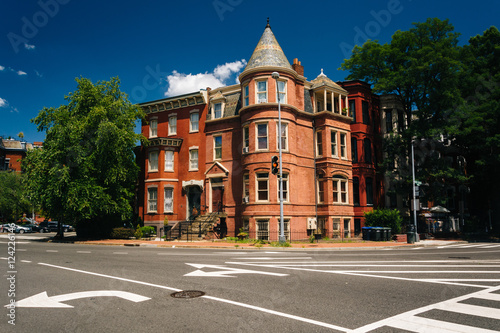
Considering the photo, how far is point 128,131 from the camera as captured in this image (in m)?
32.4

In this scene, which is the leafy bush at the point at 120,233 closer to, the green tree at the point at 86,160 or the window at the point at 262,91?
the green tree at the point at 86,160

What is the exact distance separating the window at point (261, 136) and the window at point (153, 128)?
12900 millimetres

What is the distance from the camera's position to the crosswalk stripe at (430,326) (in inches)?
197

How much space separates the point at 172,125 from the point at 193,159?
15.0 feet

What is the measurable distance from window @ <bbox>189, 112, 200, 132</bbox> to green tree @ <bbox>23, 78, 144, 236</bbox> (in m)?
5.22

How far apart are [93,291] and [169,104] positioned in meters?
29.8

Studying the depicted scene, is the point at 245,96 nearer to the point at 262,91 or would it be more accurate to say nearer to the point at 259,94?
the point at 259,94

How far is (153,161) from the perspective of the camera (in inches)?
1366

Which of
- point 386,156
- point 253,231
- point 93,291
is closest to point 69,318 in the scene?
point 93,291

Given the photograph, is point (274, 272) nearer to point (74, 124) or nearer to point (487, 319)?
point (487, 319)

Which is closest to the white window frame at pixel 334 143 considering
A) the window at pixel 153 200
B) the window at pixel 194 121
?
the window at pixel 194 121

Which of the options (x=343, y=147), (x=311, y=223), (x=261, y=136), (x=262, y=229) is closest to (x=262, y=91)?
(x=261, y=136)

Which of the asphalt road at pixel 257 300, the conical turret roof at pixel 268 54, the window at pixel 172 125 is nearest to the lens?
the asphalt road at pixel 257 300

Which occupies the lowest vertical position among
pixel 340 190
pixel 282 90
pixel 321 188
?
pixel 340 190
